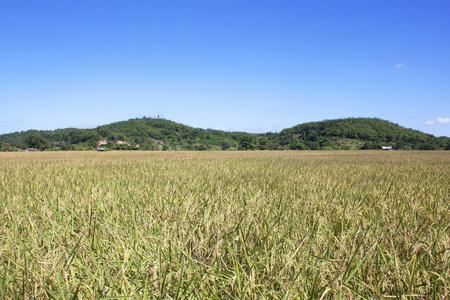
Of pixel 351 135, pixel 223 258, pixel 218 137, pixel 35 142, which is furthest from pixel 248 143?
pixel 223 258

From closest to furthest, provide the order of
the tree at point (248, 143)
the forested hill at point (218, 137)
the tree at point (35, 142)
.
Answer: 1. the tree at point (35, 142)
2. the forested hill at point (218, 137)
3. the tree at point (248, 143)

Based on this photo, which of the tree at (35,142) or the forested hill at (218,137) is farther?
the forested hill at (218,137)

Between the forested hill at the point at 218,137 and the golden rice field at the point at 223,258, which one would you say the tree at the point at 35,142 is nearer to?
the forested hill at the point at 218,137

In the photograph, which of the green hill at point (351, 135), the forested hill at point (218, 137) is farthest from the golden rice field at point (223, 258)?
the green hill at point (351, 135)

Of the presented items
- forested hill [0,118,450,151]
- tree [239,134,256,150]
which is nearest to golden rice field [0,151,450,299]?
forested hill [0,118,450,151]

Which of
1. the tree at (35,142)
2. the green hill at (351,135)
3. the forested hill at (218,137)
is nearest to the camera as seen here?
the tree at (35,142)

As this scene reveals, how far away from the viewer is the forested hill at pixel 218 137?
3174 inches

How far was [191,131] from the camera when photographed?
5468 inches

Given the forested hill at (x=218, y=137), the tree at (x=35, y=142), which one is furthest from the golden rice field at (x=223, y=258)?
the tree at (x=35, y=142)

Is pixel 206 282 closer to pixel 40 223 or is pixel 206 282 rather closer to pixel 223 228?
pixel 223 228

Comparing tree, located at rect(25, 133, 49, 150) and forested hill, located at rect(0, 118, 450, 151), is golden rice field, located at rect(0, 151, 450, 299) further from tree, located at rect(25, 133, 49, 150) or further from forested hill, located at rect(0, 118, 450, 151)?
tree, located at rect(25, 133, 49, 150)

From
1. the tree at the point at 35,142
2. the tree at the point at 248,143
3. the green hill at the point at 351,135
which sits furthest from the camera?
the green hill at the point at 351,135

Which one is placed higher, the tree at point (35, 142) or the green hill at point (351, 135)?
the green hill at point (351, 135)

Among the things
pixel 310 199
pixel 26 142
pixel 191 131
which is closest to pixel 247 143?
pixel 191 131
